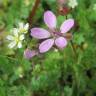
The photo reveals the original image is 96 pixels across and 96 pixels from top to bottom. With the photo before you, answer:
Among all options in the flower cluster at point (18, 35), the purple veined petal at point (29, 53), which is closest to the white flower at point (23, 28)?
the flower cluster at point (18, 35)

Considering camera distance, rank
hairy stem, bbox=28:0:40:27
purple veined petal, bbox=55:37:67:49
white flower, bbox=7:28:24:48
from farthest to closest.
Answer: hairy stem, bbox=28:0:40:27, white flower, bbox=7:28:24:48, purple veined petal, bbox=55:37:67:49

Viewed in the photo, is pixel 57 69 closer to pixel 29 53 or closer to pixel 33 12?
pixel 29 53

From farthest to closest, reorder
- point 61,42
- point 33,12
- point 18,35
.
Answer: point 33,12, point 18,35, point 61,42

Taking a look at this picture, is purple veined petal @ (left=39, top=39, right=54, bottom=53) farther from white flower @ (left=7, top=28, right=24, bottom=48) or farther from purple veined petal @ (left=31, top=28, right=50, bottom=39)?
white flower @ (left=7, top=28, right=24, bottom=48)

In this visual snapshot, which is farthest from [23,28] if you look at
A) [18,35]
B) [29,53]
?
[29,53]

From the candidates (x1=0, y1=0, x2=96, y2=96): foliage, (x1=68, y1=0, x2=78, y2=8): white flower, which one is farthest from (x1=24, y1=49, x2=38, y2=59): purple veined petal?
(x1=68, y1=0, x2=78, y2=8): white flower

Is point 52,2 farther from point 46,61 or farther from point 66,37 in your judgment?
point 66,37

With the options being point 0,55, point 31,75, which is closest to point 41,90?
point 31,75

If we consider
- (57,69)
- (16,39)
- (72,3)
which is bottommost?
(57,69)
